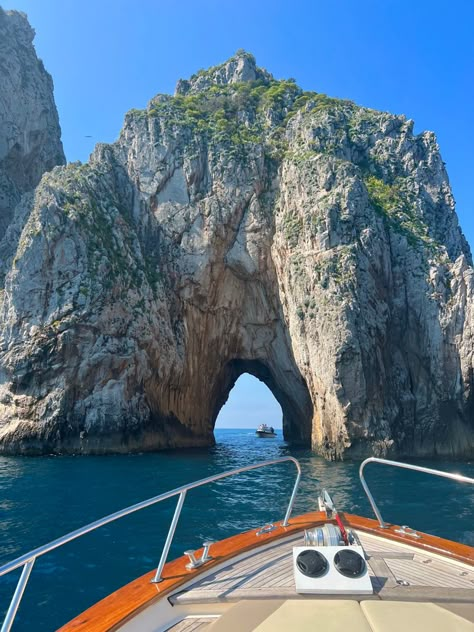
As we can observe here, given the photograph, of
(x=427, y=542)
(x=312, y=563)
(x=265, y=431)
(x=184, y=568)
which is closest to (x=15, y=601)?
(x=184, y=568)

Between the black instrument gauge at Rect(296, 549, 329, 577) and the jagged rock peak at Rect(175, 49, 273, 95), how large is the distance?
167ft

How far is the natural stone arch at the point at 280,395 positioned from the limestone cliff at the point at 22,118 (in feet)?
102

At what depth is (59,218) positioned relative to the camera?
102 feet

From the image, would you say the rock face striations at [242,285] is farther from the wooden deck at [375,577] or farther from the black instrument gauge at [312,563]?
the black instrument gauge at [312,563]

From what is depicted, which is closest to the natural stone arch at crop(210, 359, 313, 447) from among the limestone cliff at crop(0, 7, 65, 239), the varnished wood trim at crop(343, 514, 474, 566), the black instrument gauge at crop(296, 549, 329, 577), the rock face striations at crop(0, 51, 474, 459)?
the rock face striations at crop(0, 51, 474, 459)

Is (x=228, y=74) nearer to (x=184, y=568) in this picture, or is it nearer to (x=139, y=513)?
(x=139, y=513)

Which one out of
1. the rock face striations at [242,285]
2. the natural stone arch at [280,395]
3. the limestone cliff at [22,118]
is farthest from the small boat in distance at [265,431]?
the limestone cliff at [22,118]

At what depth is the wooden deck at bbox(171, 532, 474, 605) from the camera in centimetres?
376

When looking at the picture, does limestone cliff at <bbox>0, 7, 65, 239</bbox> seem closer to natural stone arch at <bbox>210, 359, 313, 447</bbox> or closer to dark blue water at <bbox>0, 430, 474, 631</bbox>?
natural stone arch at <bbox>210, 359, 313, 447</bbox>

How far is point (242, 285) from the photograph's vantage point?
3534 cm

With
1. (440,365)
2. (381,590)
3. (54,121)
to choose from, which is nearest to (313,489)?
(381,590)

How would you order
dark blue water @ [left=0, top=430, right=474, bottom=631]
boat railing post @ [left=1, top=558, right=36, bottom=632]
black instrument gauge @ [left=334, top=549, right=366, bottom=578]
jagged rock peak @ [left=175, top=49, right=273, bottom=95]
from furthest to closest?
jagged rock peak @ [left=175, top=49, right=273, bottom=95], dark blue water @ [left=0, top=430, right=474, bottom=631], black instrument gauge @ [left=334, top=549, right=366, bottom=578], boat railing post @ [left=1, top=558, right=36, bottom=632]

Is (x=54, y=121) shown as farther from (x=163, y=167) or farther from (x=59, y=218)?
(x=59, y=218)

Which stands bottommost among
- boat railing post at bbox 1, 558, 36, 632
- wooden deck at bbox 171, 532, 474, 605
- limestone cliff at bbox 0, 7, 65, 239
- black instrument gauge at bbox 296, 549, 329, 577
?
wooden deck at bbox 171, 532, 474, 605
